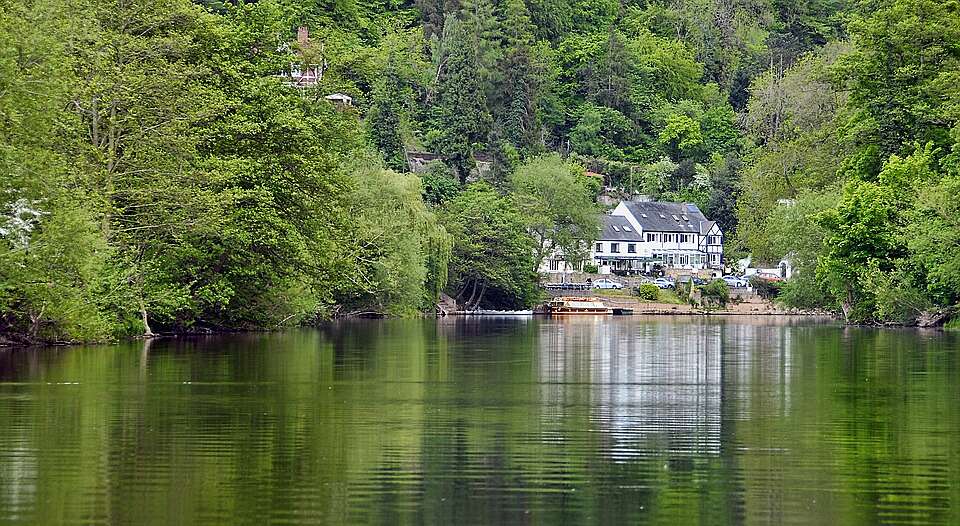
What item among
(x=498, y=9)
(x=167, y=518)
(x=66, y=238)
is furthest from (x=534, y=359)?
(x=498, y=9)

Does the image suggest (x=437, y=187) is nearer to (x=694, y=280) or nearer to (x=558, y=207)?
(x=558, y=207)

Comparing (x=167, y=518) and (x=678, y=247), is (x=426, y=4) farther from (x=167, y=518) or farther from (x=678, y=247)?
(x=167, y=518)

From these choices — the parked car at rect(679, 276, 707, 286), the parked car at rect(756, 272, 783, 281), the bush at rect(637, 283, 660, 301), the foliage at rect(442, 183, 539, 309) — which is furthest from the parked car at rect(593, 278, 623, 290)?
the foliage at rect(442, 183, 539, 309)

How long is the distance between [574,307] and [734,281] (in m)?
22.7

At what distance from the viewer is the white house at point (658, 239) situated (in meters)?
157

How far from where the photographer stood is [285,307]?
198ft

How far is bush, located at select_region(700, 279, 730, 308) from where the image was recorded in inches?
5037

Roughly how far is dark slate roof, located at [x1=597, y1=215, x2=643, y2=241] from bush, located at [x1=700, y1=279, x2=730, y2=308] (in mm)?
25602

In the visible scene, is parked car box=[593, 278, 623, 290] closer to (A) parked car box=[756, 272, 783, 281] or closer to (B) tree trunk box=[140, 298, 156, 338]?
(A) parked car box=[756, 272, 783, 281]

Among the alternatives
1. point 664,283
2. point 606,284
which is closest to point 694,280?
point 664,283

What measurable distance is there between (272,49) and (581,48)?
131 m

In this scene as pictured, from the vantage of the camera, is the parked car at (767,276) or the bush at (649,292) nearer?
the bush at (649,292)

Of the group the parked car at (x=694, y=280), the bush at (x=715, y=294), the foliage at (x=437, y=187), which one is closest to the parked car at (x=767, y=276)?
the bush at (x=715, y=294)

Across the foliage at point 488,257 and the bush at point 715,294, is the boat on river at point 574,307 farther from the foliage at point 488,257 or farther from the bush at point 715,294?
the bush at point 715,294
